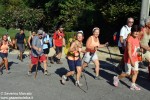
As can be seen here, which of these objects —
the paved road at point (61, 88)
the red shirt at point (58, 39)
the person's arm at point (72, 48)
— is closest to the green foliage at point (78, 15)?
the red shirt at point (58, 39)

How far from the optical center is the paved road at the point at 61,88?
8.57 m

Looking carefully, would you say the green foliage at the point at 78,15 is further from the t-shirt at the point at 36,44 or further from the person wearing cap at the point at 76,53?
the person wearing cap at the point at 76,53

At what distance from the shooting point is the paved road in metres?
8.57

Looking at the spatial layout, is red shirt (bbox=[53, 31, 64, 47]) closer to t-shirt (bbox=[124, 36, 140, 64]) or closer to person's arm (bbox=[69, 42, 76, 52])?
person's arm (bbox=[69, 42, 76, 52])

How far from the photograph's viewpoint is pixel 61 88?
30.9ft

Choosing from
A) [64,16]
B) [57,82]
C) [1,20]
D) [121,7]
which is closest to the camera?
[57,82]

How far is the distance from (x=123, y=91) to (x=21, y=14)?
27123 millimetres

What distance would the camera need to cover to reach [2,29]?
143 ft

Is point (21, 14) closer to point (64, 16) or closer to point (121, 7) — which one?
A: point (64, 16)

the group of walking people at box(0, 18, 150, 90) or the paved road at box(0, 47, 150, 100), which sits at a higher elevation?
the group of walking people at box(0, 18, 150, 90)

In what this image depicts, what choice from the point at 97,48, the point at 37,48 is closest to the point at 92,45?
the point at 97,48

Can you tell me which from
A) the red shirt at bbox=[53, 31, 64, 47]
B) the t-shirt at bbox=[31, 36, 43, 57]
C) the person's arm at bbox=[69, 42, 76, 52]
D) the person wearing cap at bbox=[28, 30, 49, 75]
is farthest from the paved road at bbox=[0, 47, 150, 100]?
the red shirt at bbox=[53, 31, 64, 47]

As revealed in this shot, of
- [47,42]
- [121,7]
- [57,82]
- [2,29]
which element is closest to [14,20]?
[2,29]

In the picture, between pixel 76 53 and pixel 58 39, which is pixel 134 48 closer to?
pixel 76 53
